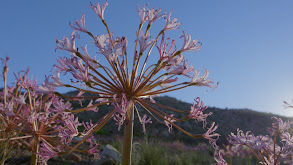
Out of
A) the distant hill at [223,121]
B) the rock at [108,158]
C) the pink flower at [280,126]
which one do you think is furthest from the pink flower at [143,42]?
the distant hill at [223,121]

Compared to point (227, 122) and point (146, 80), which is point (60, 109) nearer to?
point (146, 80)

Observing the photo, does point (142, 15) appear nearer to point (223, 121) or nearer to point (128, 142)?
point (128, 142)

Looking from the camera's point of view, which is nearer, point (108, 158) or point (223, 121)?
point (108, 158)

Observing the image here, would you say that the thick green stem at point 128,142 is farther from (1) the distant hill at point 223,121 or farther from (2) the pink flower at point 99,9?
(1) the distant hill at point 223,121

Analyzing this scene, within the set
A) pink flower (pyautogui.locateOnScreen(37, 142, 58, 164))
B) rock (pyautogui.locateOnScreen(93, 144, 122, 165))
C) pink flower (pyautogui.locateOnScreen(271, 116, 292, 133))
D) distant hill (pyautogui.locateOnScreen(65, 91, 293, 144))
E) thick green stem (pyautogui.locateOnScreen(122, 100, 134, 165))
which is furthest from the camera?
distant hill (pyautogui.locateOnScreen(65, 91, 293, 144))

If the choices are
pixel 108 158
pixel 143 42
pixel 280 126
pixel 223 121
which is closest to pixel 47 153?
pixel 143 42

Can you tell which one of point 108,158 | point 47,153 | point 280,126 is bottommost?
point 108,158

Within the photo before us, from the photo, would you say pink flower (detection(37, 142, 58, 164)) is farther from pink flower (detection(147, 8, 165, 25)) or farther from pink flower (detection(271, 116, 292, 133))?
pink flower (detection(271, 116, 292, 133))

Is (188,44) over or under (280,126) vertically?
over

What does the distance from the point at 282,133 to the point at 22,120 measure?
2907 millimetres

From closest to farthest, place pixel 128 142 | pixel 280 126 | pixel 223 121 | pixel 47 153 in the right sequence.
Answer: pixel 128 142 → pixel 47 153 → pixel 280 126 → pixel 223 121

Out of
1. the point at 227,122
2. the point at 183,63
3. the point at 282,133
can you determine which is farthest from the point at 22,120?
the point at 227,122

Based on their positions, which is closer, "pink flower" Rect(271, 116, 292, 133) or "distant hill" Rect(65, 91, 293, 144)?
"pink flower" Rect(271, 116, 292, 133)

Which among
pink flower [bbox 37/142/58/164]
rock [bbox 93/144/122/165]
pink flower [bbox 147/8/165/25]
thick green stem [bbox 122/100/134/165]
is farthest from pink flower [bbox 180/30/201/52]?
rock [bbox 93/144/122/165]
